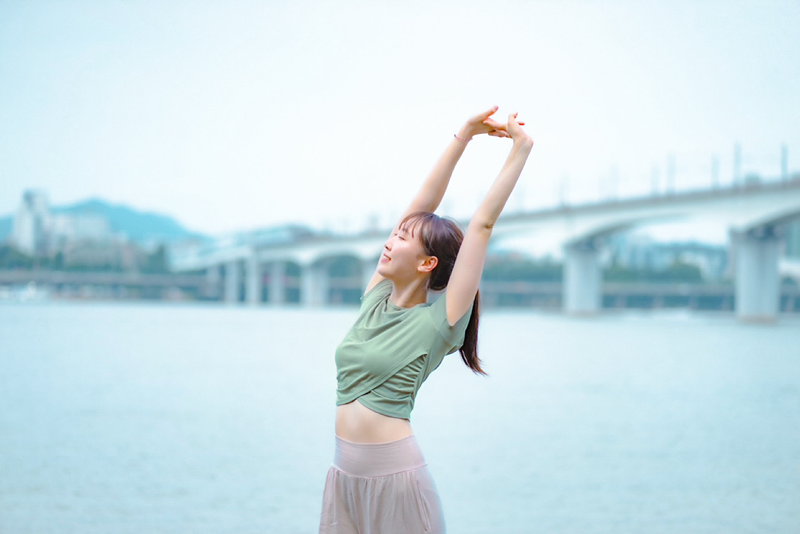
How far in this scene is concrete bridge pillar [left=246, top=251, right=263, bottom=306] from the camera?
72625 mm

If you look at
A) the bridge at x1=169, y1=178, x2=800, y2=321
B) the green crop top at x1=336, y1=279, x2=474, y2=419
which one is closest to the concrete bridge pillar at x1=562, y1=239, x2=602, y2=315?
the bridge at x1=169, y1=178, x2=800, y2=321

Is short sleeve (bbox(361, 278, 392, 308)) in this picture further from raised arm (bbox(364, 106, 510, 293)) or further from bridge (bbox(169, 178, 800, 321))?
bridge (bbox(169, 178, 800, 321))

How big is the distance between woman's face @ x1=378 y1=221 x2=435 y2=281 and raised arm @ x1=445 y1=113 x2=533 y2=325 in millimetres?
104

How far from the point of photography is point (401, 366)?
77.2 inches

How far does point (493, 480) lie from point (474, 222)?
4881 millimetres

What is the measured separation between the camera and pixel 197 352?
19.0 metres

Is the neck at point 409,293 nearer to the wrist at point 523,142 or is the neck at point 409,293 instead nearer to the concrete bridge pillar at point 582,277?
the wrist at point 523,142

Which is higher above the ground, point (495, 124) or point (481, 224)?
point (495, 124)

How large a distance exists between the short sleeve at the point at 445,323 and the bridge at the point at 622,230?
112ft

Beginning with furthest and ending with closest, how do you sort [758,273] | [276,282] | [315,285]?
[276,282] < [315,285] < [758,273]

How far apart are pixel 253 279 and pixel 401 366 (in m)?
72.3

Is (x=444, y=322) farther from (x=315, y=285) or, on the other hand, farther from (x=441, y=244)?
(x=315, y=285)

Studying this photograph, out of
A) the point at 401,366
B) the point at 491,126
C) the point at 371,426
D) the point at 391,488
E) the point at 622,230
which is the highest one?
the point at 622,230

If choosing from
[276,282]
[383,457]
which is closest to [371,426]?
[383,457]
